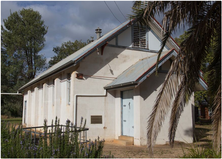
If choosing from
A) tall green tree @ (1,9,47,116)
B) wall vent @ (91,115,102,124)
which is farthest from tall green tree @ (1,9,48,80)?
wall vent @ (91,115,102,124)

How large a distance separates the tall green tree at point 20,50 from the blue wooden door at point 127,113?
90.3 feet

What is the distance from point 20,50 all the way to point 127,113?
29.8 meters

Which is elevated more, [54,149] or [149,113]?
[149,113]

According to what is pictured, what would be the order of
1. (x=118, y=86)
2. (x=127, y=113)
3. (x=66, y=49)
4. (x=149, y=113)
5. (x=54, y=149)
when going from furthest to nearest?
1. (x=66, y=49)
2. (x=127, y=113)
3. (x=118, y=86)
4. (x=149, y=113)
5. (x=54, y=149)

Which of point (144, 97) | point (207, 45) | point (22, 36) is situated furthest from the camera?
point (22, 36)

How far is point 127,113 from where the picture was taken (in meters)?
12.4

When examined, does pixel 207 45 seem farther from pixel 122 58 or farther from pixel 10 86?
pixel 10 86

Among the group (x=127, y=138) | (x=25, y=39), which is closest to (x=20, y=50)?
(x=25, y=39)

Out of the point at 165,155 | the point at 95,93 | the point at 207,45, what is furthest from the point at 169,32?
the point at 95,93

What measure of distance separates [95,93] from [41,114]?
7627 mm

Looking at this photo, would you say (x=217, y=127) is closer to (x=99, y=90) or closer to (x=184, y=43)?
(x=184, y=43)

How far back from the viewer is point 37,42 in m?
37.4

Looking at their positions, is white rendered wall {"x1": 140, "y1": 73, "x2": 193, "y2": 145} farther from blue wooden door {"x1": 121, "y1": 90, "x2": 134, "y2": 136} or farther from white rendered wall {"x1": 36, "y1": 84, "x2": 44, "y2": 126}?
white rendered wall {"x1": 36, "y1": 84, "x2": 44, "y2": 126}

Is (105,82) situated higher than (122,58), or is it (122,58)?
(122,58)
